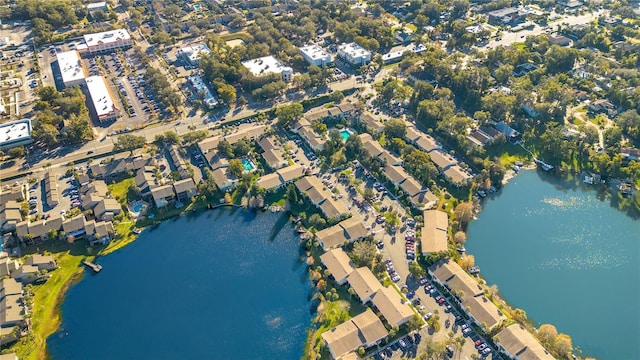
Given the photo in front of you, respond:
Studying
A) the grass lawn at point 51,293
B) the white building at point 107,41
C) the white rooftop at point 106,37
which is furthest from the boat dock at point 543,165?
the white rooftop at point 106,37

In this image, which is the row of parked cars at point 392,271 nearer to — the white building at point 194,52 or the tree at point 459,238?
the tree at point 459,238

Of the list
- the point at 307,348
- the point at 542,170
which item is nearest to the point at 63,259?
the point at 307,348

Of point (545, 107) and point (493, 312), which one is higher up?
point (545, 107)

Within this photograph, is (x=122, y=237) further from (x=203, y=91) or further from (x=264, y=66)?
(x=264, y=66)

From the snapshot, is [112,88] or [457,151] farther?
[112,88]

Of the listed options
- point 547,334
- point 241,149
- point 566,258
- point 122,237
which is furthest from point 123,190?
point 566,258

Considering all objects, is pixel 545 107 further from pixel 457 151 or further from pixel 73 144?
pixel 73 144

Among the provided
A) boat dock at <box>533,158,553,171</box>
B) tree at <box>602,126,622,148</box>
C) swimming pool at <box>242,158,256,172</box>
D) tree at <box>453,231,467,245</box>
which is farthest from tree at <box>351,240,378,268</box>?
tree at <box>602,126,622,148</box>
